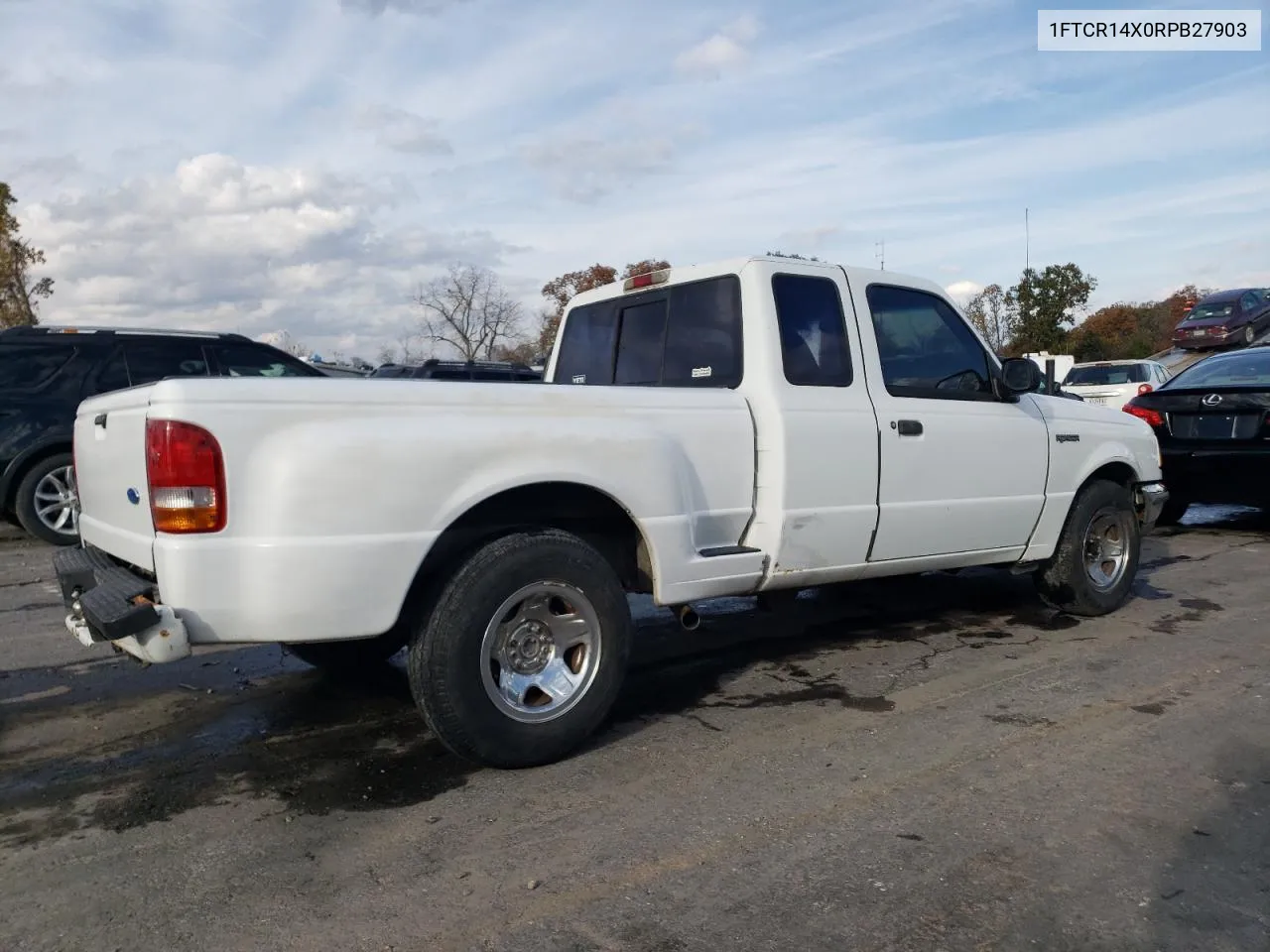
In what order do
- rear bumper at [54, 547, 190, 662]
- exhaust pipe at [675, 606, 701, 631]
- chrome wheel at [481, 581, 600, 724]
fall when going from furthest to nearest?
exhaust pipe at [675, 606, 701, 631] < chrome wheel at [481, 581, 600, 724] < rear bumper at [54, 547, 190, 662]

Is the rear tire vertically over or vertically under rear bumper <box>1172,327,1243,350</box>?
under

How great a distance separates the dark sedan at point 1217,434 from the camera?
8398 millimetres

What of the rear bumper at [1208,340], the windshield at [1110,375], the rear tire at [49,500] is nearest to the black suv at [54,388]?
the rear tire at [49,500]

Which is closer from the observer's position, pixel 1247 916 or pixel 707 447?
pixel 1247 916

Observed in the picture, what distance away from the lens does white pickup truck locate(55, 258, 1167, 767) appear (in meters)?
3.23

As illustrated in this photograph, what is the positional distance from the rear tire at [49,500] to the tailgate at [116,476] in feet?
16.7

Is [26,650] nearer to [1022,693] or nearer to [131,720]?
[131,720]

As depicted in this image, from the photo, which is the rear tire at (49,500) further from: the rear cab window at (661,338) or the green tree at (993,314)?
the green tree at (993,314)

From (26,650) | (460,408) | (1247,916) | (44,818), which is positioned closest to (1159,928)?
(1247,916)

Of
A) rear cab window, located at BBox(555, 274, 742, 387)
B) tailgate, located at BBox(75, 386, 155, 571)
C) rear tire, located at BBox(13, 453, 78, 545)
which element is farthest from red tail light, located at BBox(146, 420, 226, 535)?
rear tire, located at BBox(13, 453, 78, 545)

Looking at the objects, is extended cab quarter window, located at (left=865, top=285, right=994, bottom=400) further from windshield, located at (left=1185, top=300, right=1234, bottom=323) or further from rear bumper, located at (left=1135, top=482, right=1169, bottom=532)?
windshield, located at (left=1185, top=300, right=1234, bottom=323)

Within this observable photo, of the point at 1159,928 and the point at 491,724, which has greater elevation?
the point at 491,724

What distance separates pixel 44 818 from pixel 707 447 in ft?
8.93

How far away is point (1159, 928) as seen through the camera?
2.68m
